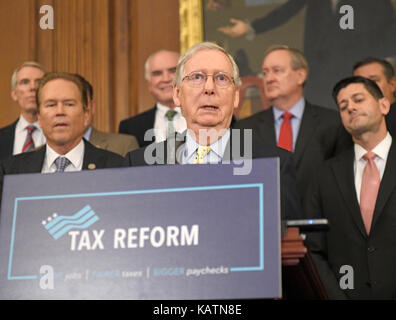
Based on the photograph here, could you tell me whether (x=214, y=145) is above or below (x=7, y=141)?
below

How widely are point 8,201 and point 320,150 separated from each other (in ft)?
8.48

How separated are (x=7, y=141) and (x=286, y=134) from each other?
1871mm

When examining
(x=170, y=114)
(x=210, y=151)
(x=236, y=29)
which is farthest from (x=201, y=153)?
(x=236, y=29)

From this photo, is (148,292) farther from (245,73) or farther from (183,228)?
(245,73)

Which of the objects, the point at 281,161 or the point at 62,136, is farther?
the point at 62,136

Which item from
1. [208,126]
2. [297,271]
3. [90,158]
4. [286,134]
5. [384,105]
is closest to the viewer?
[297,271]

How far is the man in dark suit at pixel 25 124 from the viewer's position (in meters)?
4.79

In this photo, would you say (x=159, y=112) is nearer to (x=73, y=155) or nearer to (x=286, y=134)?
(x=286, y=134)

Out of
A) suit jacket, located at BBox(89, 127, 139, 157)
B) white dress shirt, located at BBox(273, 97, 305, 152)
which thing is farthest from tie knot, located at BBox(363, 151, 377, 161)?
suit jacket, located at BBox(89, 127, 139, 157)

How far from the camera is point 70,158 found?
3.76 metres

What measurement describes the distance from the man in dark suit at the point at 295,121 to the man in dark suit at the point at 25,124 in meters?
1.37

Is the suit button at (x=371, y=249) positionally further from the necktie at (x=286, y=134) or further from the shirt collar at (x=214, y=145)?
the shirt collar at (x=214, y=145)

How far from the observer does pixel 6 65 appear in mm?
5918

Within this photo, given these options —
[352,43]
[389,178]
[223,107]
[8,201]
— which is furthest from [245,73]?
[8,201]
